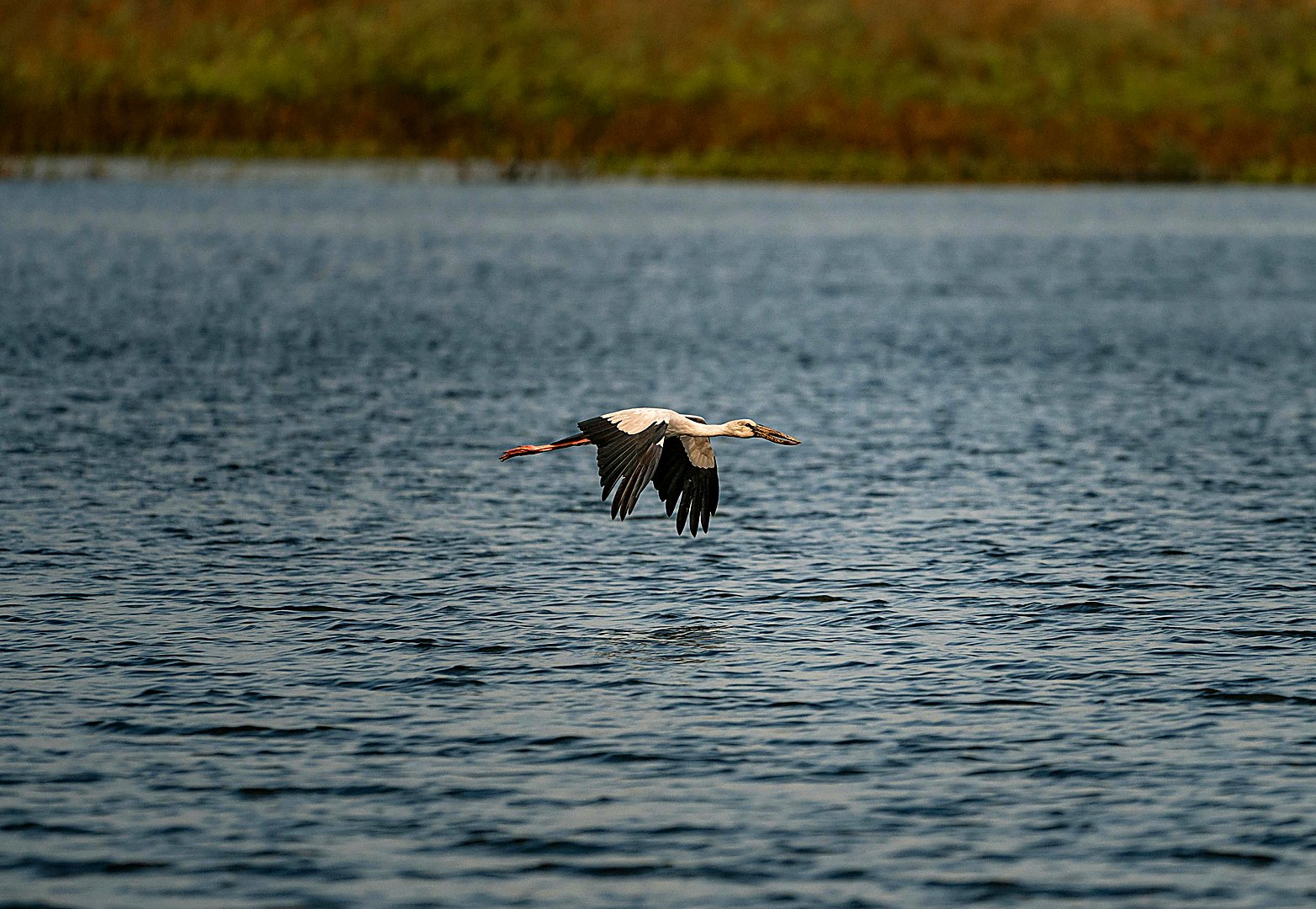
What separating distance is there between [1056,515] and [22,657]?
11.4 meters

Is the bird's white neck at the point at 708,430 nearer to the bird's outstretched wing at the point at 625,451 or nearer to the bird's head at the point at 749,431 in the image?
the bird's head at the point at 749,431

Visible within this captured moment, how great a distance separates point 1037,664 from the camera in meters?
15.4

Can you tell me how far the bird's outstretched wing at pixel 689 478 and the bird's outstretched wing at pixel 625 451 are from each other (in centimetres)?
97

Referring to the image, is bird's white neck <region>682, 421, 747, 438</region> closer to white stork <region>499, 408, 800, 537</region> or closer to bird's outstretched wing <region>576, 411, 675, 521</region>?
white stork <region>499, 408, 800, 537</region>

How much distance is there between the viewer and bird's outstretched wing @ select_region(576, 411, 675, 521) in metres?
15.5

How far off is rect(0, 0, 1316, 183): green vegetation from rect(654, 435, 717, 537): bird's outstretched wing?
6677 centimetres

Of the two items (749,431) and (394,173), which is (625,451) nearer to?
(749,431)

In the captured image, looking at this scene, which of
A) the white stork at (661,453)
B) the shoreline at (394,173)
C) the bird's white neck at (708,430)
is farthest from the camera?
the shoreline at (394,173)

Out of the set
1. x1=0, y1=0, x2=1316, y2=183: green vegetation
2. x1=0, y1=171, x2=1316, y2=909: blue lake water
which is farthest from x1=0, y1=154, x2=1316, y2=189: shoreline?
x1=0, y1=171, x2=1316, y2=909: blue lake water

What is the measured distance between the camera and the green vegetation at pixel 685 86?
3386 inches

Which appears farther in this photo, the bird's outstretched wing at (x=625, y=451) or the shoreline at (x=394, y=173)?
the shoreline at (x=394, y=173)

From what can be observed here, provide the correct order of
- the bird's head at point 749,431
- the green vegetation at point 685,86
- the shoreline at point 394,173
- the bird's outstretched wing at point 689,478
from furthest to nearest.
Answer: the green vegetation at point 685,86 < the shoreline at point 394,173 < the bird's outstretched wing at point 689,478 < the bird's head at point 749,431

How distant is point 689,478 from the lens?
1709 cm

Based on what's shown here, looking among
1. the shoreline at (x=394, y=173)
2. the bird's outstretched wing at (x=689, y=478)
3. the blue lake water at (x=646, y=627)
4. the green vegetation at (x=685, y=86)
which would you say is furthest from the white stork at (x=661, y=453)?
the green vegetation at (x=685, y=86)
